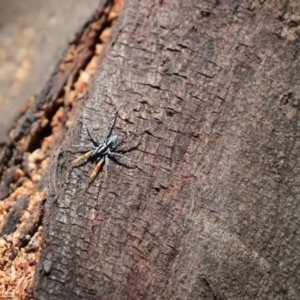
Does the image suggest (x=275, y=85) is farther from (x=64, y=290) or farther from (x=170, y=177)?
(x=64, y=290)

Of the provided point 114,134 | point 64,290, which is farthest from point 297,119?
point 64,290

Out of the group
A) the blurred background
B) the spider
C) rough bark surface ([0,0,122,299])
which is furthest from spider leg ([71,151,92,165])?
the blurred background

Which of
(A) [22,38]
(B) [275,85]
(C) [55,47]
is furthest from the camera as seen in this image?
(A) [22,38]

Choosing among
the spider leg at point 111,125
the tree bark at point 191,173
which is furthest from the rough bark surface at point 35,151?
the spider leg at point 111,125

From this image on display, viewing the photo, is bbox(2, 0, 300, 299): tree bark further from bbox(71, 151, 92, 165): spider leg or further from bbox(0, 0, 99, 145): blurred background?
bbox(0, 0, 99, 145): blurred background

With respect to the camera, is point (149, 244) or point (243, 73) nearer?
point (149, 244)

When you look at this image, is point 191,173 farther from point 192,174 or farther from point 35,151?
point 35,151

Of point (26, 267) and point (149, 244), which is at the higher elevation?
point (149, 244)
